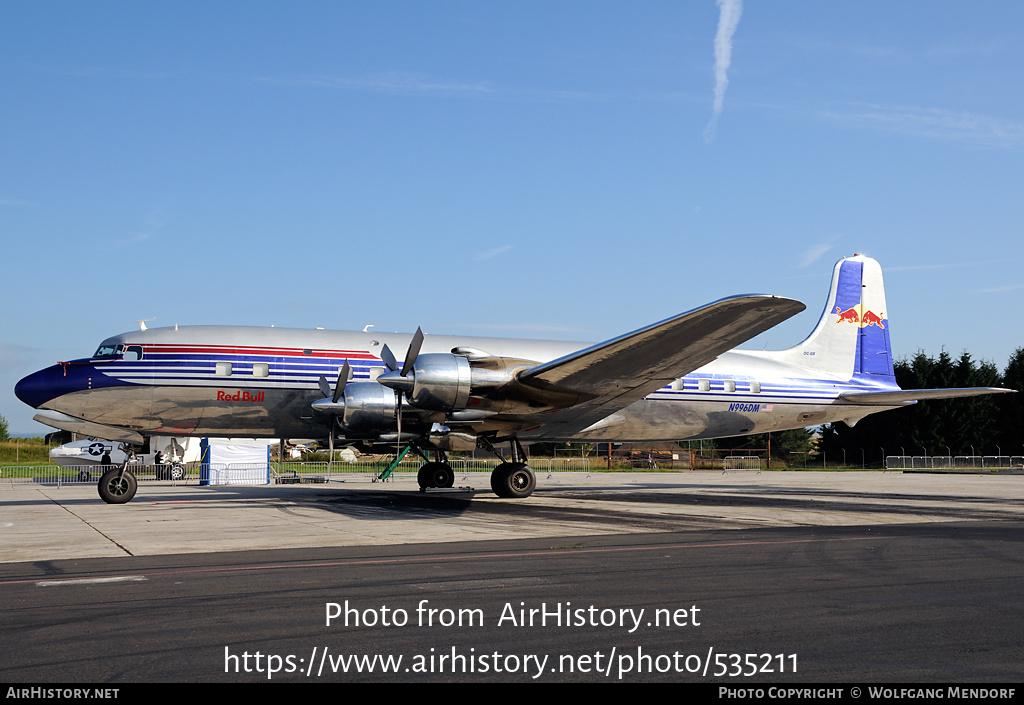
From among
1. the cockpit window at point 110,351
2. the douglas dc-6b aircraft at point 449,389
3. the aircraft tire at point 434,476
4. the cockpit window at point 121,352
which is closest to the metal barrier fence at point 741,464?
the douglas dc-6b aircraft at point 449,389

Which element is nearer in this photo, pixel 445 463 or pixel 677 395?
pixel 677 395

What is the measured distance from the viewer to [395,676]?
4.71 metres

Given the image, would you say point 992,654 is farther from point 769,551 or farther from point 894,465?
point 894,465

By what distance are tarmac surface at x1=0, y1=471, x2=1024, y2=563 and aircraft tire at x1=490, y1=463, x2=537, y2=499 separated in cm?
42

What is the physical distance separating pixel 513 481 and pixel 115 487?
992 centimetres

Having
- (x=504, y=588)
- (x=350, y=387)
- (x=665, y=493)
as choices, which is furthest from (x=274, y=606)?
(x=665, y=493)

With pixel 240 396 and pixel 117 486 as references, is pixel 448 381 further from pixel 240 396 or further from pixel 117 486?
pixel 117 486

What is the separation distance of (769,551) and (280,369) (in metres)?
13.0

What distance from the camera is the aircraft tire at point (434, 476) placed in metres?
24.0

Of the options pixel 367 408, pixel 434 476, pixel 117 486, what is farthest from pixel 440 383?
pixel 117 486

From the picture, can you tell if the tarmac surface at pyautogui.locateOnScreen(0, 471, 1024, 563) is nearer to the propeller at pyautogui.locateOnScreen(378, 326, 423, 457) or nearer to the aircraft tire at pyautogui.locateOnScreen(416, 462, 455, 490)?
the aircraft tire at pyautogui.locateOnScreen(416, 462, 455, 490)

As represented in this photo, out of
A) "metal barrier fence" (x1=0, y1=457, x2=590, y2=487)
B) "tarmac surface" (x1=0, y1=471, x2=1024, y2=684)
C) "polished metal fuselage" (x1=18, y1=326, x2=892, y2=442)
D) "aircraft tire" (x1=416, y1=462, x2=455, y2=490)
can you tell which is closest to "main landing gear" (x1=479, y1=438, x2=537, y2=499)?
"polished metal fuselage" (x1=18, y1=326, x2=892, y2=442)

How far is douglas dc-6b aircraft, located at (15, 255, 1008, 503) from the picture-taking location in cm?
1641

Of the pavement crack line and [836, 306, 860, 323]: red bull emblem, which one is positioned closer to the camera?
the pavement crack line
